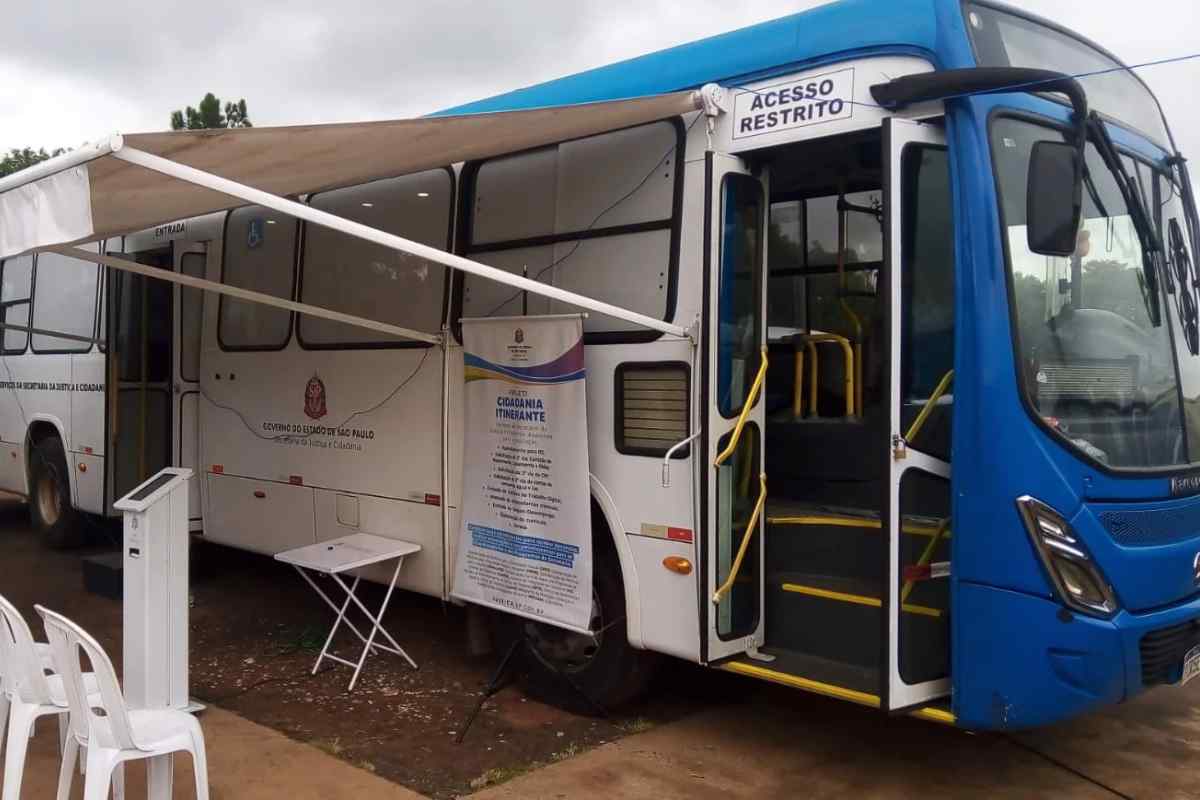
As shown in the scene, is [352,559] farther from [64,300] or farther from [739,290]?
[64,300]

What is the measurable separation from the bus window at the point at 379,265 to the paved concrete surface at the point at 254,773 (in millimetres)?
2063

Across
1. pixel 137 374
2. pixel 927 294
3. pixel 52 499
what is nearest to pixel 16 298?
pixel 52 499

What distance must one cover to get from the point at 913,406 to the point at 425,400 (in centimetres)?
250

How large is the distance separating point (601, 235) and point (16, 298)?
21.7 feet

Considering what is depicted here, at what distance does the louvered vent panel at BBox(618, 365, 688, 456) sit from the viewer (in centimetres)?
439

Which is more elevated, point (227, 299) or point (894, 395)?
point (227, 299)

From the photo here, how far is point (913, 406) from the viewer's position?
4.06 metres

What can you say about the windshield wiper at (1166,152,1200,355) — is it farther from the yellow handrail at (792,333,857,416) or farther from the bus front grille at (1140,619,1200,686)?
the yellow handrail at (792,333,857,416)

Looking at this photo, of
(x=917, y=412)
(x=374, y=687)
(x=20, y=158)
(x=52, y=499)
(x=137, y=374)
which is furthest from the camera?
(x=20, y=158)

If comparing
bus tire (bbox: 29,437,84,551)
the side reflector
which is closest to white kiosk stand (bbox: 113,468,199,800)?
the side reflector

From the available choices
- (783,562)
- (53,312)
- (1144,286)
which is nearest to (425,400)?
(783,562)

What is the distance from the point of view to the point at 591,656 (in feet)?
16.3

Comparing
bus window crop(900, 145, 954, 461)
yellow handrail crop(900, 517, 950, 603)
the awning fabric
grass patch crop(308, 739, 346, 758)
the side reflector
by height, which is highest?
the awning fabric

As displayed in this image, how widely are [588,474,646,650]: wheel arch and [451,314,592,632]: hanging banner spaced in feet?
0.25
